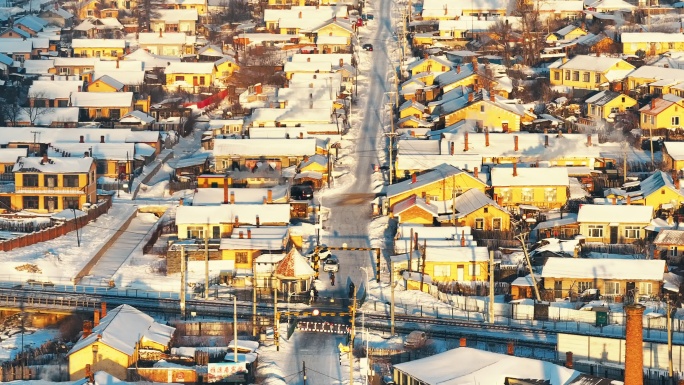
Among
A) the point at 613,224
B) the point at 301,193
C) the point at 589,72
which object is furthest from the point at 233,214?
the point at 589,72

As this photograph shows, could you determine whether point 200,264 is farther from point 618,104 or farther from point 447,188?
point 618,104

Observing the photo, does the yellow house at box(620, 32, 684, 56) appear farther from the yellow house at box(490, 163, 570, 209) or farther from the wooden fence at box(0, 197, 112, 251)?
the wooden fence at box(0, 197, 112, 251)

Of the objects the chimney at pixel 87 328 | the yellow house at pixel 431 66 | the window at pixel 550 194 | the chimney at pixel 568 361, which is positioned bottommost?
the chimney at pixel 568 361

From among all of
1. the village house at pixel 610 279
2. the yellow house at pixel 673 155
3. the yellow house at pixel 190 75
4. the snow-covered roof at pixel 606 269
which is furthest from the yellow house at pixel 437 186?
the yellow house at pixel 190 75

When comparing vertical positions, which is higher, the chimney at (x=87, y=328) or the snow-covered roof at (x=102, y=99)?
the snow-covered roof at (x=102, y=99)

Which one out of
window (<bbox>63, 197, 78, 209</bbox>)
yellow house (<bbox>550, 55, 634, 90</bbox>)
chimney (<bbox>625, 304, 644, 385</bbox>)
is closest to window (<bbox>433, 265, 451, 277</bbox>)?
window (<bbox>63, 197, 78, 209</bbox>)

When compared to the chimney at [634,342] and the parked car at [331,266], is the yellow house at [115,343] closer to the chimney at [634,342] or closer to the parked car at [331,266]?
the parked car at [331,266]
